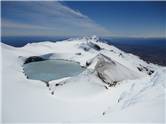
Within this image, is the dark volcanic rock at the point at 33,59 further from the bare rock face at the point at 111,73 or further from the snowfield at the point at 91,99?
the snowfield at the point at 91,99

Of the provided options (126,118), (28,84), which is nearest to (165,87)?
(126,118)

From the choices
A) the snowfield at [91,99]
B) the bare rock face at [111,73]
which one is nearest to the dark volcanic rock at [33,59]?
the bare rock face at [111,73]

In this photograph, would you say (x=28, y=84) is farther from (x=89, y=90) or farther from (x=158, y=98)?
(x=158, y=98)

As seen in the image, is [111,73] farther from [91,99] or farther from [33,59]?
[33,59]

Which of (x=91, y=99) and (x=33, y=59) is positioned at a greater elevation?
(x=33, y=59)

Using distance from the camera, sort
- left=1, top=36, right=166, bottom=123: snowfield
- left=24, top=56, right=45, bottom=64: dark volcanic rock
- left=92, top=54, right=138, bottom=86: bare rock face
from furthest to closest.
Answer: left=24, top=56, right=45, bottom=64: dark volcanic rock, left=92, top=54, right=138, bottom=86: bare rock face, left=1, top=36, right=166, bottom=123: snowfield

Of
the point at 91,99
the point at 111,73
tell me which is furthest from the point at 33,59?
the point at 91,99

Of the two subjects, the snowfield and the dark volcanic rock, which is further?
the dark volcanic rock

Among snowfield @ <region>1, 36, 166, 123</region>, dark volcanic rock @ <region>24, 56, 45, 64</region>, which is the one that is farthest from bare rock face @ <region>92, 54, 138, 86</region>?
dark volcanic rock @ <region>24, 56, 45, 64</region>

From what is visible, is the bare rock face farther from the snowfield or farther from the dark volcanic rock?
the dark volcanic rock

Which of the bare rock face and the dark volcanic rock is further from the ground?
Result: the dark volcanic rock

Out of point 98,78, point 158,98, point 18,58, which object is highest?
point 18,58
